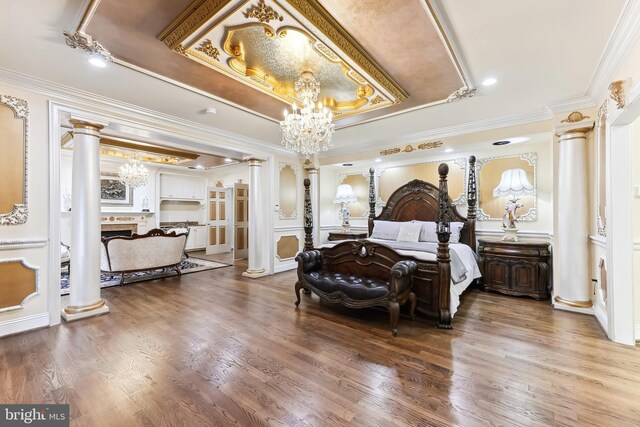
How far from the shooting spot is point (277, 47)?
2336 millimetres

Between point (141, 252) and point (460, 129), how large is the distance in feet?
19.1

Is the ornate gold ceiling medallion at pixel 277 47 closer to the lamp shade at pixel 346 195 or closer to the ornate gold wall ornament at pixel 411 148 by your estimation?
the ornate gold wall ornament at pixel 411 148

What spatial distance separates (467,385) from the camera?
6.25ft

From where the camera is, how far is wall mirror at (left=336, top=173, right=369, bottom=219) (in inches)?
247

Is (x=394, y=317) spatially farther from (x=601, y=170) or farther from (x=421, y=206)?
(x=421, y=206)

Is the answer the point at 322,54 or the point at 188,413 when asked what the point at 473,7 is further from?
the point at 188,413

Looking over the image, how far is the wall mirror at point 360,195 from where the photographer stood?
627 cm

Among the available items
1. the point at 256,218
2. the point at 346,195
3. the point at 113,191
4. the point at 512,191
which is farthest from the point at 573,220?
the point at 113,191

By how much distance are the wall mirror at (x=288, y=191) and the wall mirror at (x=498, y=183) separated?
142 inches

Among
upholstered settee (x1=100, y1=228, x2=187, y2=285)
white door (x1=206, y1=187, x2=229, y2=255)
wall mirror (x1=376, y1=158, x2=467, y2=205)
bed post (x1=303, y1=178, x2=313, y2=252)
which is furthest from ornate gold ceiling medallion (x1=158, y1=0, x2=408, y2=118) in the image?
white door (x1=206, y1=187, x2=229, y2=255)

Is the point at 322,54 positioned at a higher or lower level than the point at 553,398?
higher

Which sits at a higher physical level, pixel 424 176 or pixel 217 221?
pixel 424 176

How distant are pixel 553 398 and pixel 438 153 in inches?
155

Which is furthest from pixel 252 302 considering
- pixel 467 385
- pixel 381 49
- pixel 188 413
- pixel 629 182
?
pixel 629 182
